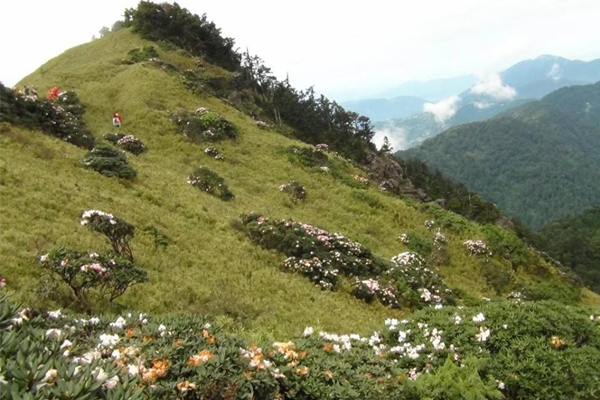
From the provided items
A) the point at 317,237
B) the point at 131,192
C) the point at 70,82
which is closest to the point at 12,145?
the point at 131,192

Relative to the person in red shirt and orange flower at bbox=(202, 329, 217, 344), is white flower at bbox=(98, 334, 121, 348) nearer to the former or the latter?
orange flower at bbox=(202, 329, 217, 344)

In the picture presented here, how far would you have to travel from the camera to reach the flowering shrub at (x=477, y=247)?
27.6m

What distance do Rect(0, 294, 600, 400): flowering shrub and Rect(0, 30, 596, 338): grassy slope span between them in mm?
2909

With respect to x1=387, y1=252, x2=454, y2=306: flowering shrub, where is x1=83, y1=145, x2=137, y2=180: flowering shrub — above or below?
above

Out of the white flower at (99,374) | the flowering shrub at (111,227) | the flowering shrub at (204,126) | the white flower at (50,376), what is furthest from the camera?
the flowering shrub at (204,126)

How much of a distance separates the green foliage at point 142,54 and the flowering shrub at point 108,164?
28.8 metres

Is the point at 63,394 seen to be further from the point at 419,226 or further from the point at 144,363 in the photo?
the point at 419,226

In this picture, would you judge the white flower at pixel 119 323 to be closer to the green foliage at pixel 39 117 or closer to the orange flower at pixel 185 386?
the orange flower at pixel 185 386

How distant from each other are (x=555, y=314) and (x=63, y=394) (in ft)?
28.3

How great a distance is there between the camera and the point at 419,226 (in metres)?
29.4

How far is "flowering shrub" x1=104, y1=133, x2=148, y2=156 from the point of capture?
1172 inches

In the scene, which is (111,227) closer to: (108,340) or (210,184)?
(108,340)

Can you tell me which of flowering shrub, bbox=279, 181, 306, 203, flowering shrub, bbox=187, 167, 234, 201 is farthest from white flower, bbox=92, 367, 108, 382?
flowering shrub, bbox=279, 181, 306, 203

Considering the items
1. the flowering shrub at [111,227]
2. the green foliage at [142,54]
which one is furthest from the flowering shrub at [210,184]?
the green foliage at [142,54]
